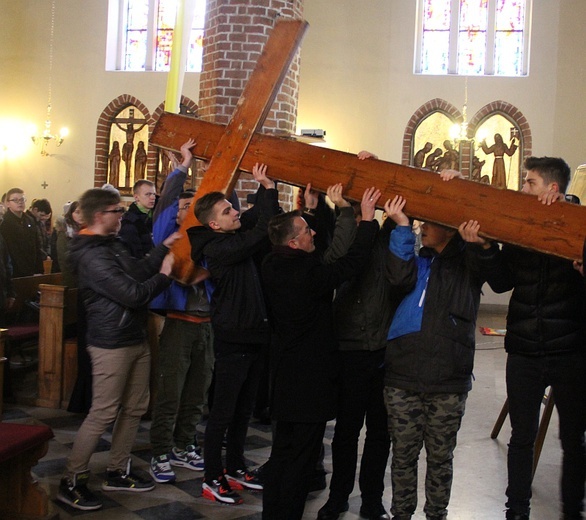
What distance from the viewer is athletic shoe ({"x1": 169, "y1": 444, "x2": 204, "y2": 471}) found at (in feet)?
14.9

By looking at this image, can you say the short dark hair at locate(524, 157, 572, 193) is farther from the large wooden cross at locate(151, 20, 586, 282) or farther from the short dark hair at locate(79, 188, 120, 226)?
the short dark hair at locate(79, 188, 120, 226)

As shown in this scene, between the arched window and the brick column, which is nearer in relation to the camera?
the brick column

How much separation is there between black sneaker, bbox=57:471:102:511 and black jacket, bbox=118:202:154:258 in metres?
1.64

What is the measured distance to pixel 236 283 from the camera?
3967 millimetres

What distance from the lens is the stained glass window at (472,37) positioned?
47.5 ft

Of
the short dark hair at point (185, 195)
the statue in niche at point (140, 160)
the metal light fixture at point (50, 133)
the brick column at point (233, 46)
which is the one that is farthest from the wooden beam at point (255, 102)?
the metal light fixture at point (50, 133)

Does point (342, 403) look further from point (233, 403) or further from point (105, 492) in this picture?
point (105, 492)

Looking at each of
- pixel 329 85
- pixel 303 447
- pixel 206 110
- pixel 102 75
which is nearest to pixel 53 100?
pixel 102 75

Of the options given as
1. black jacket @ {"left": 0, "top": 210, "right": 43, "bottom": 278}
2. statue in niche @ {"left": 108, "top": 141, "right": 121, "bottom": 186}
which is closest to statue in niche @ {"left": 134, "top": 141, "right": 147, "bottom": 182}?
statue in niche @ {"left": 108, "top": 141, "right": 121, "bottom": 186}

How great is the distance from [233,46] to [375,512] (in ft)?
14.7

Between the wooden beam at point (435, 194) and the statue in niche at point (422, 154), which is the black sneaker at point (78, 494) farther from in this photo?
the statue in niche at point (422, 154)

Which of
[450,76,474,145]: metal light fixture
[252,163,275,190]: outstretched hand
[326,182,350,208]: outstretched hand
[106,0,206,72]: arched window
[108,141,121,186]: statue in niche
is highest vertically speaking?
[106,0,206,72]: arched window

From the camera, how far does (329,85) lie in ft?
47.5

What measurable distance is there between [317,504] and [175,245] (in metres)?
1.53
